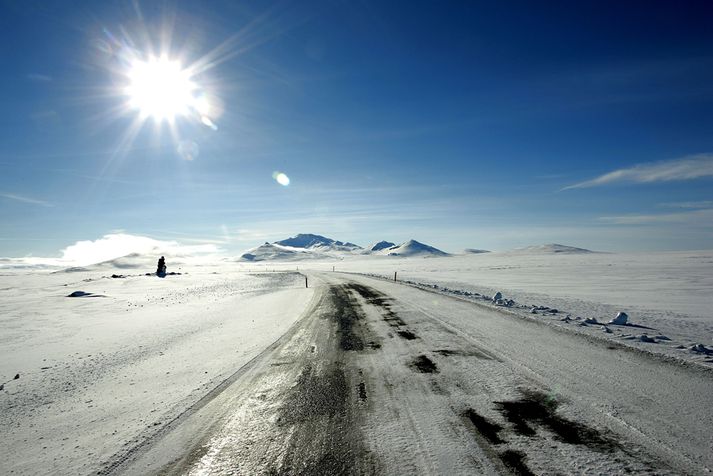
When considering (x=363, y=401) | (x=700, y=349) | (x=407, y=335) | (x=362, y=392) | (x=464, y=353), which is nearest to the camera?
(x=363, y=401)

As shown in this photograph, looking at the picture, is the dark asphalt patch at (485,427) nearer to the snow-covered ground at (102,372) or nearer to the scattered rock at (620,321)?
the snow-covered ground at (102,372)

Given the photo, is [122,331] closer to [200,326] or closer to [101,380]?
[200,326]

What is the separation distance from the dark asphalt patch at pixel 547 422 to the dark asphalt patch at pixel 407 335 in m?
4.49

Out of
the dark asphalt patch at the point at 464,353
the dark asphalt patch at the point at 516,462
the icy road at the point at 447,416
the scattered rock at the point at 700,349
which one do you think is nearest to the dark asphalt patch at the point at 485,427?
the icy road at the point at 447,416

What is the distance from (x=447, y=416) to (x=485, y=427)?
51cm

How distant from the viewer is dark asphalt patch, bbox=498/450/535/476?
3439mm

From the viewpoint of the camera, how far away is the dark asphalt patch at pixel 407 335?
32.2ft

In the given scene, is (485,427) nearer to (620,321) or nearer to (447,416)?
(447,416)

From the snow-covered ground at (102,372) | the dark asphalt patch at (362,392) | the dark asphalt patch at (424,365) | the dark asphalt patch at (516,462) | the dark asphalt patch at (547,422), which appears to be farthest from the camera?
the dark asphalt patch at (424,365)

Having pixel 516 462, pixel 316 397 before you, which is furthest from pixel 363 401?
pixel 516 462

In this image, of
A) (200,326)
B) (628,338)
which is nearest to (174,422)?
(200,326)

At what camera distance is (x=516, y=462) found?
3.60m

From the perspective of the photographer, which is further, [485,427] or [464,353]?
[464,353]

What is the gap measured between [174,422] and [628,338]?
33.4 feet
